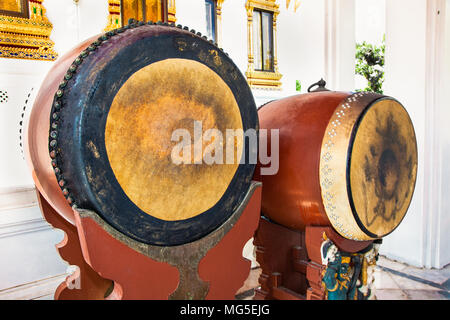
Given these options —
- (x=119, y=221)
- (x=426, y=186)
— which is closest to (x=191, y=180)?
(x=119, y=221)

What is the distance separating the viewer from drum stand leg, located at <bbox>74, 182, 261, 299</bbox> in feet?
3.61

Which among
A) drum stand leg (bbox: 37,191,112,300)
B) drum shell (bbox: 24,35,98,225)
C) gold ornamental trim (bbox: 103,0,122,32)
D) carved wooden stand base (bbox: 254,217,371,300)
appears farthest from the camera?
gold ornamental trim (bbox: 103,0,122,32)

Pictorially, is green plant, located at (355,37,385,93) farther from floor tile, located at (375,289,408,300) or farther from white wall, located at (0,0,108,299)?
white wall, located at (0,0,108,299)

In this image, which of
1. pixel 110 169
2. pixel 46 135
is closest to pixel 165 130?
pixel 110 169

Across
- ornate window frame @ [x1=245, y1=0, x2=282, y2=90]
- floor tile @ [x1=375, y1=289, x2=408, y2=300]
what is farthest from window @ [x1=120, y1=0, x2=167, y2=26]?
floor tile @ [x1=375, y1=289, x2=408, y2=300]

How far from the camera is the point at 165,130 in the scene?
1197mm

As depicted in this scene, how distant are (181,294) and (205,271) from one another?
13cm

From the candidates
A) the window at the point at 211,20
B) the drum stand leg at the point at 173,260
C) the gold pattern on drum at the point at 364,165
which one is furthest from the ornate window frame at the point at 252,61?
the drum stand leg at the point at 173,260

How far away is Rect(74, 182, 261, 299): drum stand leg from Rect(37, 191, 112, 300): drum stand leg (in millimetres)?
662

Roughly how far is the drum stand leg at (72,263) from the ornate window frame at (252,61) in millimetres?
2469

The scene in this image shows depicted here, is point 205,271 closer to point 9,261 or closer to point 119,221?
point 119,221

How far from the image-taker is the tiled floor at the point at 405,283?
7.75 ft

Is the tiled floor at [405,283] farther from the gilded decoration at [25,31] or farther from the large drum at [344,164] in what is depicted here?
the gilded decoration at [25,31]

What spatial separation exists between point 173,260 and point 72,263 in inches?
32.2
